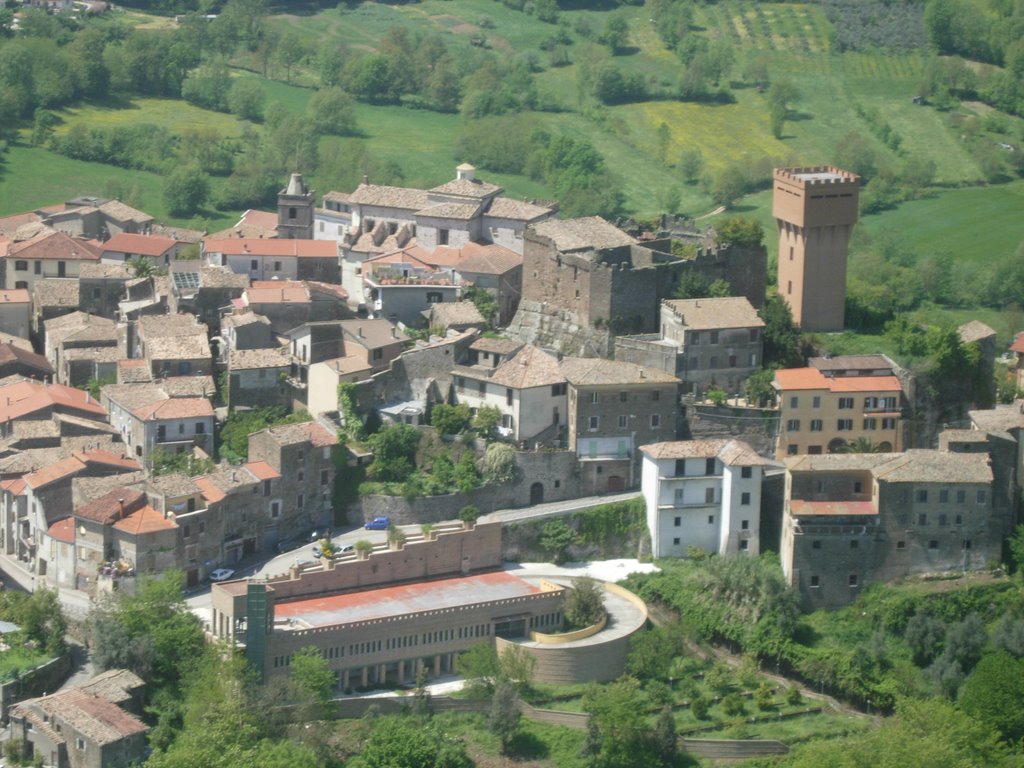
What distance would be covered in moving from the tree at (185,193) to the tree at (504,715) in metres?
55.2

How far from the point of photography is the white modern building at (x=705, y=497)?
93688 mm

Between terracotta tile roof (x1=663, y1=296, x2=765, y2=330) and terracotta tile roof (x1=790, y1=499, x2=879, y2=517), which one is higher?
terracotta tile roof (x1=663, y1=296, x2=765, y2=330)

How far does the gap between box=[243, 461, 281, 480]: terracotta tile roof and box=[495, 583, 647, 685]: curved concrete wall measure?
10797mm

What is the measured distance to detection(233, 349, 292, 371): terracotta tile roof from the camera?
99.4 m

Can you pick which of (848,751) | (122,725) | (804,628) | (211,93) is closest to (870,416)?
(804,628)

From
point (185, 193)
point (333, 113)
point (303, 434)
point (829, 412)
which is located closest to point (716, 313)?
point (829, 412)

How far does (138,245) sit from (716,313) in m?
28.6

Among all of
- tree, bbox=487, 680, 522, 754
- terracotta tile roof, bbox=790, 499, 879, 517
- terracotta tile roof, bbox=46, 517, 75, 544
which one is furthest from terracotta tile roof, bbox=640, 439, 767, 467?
terracotta tile roof, bbox=46, 517, 75, 544

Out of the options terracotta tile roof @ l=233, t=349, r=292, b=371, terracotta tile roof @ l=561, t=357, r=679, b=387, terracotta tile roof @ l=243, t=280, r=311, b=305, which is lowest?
terracotta tile roof @ l=233, t=349, r=292, b=371

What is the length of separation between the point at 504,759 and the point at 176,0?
Answer: 104767 mm

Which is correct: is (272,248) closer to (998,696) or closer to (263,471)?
(263,471)

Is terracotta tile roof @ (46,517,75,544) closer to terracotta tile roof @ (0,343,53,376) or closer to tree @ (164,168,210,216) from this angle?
terracotta tile roof @ (0,343,53,376)

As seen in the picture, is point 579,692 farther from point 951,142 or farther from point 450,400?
point 951,142

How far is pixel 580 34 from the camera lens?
186 meters
